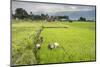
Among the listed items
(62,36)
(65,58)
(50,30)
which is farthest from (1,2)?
(65,58)

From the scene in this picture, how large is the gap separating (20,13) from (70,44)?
0.78 meters

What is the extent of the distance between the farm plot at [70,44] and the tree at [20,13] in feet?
1.02

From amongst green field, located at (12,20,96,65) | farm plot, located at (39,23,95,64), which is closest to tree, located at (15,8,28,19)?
green field, located at (12,20,96,65)

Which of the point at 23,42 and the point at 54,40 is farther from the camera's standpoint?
the point at 54,40

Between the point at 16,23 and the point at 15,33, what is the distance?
0.39 ft

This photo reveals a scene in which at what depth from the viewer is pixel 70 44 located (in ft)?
9.21

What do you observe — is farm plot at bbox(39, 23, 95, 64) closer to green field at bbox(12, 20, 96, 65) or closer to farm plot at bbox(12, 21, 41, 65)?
green field at bbox(12, 20, 96, 65)

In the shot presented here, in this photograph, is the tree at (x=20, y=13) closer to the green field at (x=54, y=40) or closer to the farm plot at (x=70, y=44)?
the green field at (x=54, y=40)

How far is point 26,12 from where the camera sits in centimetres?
259

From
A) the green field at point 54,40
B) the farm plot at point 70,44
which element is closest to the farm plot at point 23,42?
the green field at point 54,40

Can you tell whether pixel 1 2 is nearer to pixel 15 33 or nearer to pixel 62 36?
pixel 15 33

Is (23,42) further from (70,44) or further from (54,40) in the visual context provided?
(70,44)

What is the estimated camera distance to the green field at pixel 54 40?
255 cm

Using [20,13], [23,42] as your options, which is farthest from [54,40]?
[20,13]
